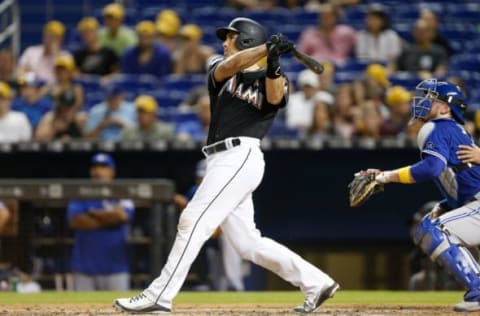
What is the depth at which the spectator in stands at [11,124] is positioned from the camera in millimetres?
11352

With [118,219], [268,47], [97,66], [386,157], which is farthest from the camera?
[97,66]

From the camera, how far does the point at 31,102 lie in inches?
474

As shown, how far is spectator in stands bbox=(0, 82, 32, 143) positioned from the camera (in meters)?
11.4

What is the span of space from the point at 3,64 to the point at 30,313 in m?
6.85

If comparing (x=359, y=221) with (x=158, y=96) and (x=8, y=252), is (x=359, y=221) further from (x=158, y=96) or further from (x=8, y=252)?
(x=8, y=252)

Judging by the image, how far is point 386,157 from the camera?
36.0ft

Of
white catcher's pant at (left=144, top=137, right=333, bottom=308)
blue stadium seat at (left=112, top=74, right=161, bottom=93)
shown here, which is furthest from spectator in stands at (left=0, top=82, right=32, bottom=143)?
white catcher's pant at (left=144, top=137, right=333, bottom=308)

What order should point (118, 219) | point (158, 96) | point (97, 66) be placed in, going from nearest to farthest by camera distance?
1. point (118, 219)
2. point (158, 96)
3. point (97, 66)

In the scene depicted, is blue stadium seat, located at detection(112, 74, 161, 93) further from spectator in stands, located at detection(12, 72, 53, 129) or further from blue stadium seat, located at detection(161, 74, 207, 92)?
spectator in stands, located at detection(12, 72, 53, 129)

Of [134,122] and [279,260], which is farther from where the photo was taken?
[134,122]

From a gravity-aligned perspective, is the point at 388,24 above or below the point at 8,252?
above

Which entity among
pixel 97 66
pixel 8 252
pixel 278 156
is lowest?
pixel 8 252

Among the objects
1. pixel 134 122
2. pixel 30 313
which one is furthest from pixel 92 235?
pixel 30 313

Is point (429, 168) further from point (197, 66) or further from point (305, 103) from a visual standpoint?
point (197, 66)
